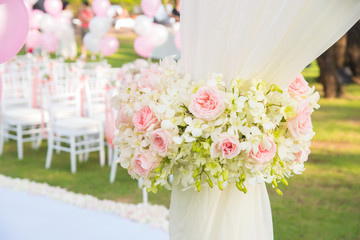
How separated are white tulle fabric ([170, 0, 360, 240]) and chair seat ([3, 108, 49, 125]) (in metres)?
4.95

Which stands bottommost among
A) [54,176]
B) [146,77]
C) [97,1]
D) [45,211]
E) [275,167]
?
[54,176]

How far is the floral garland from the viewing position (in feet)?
11.2

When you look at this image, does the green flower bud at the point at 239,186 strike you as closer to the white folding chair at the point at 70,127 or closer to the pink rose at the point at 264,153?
the pink rose at the point at 264,153

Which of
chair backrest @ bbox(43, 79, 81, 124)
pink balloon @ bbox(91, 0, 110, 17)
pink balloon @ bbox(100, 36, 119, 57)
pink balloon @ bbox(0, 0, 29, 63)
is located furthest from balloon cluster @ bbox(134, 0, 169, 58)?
pink balloon @ bbox(0, 0, 29, 63)

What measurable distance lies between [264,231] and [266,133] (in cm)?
49

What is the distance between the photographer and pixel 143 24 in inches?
297

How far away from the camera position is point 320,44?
1835mm

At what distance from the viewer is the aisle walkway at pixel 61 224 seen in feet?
10.3

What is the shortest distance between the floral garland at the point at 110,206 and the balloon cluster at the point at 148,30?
370 cm

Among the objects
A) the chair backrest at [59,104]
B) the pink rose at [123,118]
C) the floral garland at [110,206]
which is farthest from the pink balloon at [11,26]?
the chair backrest at [59,104]

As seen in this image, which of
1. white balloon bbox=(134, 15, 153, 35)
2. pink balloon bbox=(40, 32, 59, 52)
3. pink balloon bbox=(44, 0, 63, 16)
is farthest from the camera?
pink balloon bbox=(44, 0, 63, 16)

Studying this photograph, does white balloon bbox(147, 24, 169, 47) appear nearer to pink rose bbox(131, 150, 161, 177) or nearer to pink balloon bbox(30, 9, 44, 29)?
pink balloon bbox(30, 9, 44, 29)

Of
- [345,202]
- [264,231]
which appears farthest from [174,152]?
[345,202]

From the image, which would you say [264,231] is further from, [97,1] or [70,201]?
[97,1]
